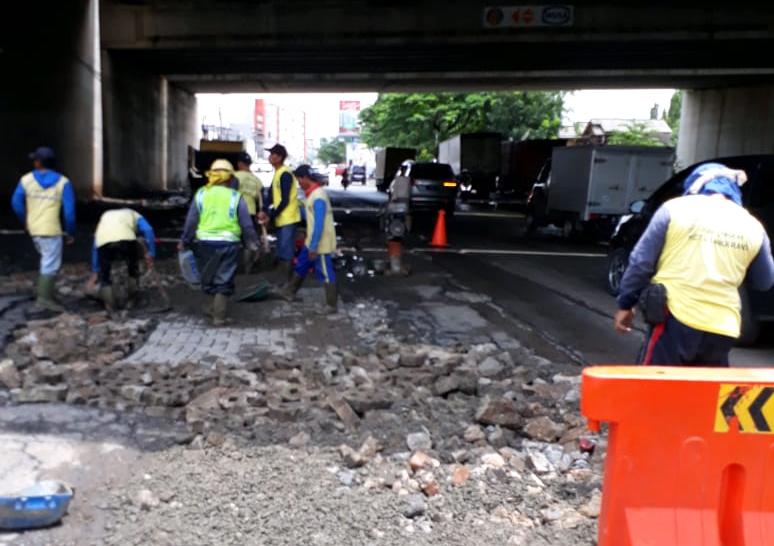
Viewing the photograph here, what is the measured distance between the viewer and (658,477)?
3.20m

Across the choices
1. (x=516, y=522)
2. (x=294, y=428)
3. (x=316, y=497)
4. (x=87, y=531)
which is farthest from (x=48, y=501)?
(x=516, y=522)

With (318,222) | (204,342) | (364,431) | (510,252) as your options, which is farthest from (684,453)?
(510,252)

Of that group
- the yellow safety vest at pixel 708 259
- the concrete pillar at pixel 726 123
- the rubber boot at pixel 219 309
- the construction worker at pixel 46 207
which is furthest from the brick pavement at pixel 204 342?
the concrete pillar at pixel 726 123

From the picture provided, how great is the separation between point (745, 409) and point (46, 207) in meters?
6.98

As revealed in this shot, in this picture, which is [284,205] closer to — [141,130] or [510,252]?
[510,252]

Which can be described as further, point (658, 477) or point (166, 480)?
point (166, 480)

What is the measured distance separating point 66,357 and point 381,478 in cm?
339

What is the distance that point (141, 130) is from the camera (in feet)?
103

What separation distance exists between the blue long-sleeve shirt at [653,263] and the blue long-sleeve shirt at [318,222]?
15.0ft

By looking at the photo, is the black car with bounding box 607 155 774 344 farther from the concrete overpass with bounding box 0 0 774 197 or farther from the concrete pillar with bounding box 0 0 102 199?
the concrete pillar with bounding box 0 0 102 199

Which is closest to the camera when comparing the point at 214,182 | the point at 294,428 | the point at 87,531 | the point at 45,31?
the point at 87,531

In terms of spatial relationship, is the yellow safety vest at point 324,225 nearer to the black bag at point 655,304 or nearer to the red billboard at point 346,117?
the black bag at point 655,304

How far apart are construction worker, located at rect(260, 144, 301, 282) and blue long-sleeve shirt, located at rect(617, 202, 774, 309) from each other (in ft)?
18.7

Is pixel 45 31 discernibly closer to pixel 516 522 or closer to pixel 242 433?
pixel 242 433
